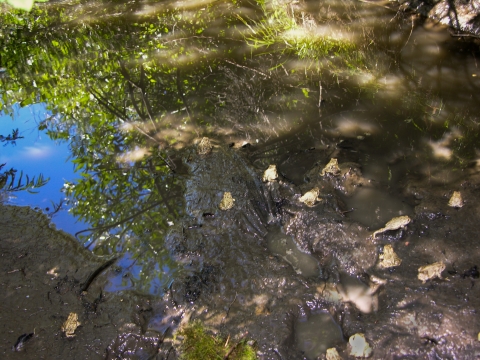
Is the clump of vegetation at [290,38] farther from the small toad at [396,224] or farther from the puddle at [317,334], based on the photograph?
the puddle at [317,334]

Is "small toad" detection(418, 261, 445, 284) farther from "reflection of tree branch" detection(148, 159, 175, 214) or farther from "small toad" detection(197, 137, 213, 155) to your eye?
"small toad" detection(197, 137, 213, 155)

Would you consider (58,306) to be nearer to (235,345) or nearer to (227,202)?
(235,345)

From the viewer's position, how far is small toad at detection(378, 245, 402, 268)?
10.4 feet

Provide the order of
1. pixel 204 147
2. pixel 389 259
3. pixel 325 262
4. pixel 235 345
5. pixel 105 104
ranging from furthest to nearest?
1. pixel 105 104
2. pixel 204 147
3. pixel 325 262
4. pixel 389 259
5. pixel 235 345

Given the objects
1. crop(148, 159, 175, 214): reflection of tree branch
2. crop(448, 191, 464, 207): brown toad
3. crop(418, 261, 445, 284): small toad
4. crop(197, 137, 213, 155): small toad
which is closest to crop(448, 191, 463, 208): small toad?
crop(448, 191, 464, 207): brown toad

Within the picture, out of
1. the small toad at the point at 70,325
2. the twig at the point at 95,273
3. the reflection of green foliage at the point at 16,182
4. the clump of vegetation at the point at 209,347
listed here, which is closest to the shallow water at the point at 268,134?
the twig at the point at 95,273

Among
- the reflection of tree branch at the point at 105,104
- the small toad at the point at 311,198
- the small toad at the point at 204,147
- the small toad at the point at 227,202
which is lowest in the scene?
the small toad at the point at 311,198

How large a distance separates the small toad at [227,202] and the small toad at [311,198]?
746 mm

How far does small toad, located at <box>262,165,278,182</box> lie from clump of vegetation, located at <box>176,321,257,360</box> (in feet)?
5.61

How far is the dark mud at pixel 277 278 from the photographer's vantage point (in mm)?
2834

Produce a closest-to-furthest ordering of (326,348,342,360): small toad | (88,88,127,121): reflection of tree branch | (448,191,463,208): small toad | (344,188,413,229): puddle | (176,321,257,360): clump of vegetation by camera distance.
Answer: (326,348,342,360): small toad, (176,321,257,360): clump of vegetation, (448,191,463,208): small toad, (344,188,413,229): puddle, (88,88,127,121): reflection of tree branch

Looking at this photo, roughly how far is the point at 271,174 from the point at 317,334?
1.71 m

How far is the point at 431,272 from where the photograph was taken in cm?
302

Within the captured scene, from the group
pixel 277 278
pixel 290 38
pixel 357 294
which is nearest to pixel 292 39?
pixel 290 38
